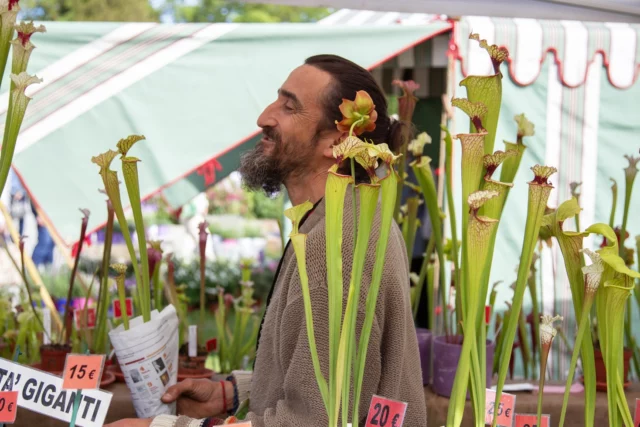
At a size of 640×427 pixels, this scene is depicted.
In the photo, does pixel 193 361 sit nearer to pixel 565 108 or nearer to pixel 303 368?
pixel 303 368

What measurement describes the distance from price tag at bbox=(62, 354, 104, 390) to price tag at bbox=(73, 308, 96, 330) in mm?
925

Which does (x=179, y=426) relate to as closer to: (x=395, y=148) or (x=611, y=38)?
(x=395, y=148)

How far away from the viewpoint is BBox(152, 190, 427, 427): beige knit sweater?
1.23 meters

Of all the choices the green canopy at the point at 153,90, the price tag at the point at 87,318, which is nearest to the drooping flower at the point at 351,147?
the price tag at the point at 87,318

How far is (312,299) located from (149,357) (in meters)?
0.42

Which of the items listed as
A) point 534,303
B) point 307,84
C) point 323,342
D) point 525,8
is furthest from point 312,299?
point 525,8

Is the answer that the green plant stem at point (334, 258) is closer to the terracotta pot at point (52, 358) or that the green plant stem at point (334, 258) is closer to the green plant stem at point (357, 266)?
the green plant stem at point (357, 266)

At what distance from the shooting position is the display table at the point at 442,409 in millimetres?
1823

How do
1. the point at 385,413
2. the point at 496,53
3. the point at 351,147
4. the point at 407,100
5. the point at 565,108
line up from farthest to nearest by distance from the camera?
the point at 565,108 → the point at 407,100 → the point at 385,413 → the point at 496,53 → the point at 351,147

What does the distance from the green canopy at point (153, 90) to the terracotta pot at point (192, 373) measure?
1.34m

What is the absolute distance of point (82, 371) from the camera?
4.02 ft

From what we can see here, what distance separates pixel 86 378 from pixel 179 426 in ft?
0.65

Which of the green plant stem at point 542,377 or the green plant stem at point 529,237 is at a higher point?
the green plant stem at point 529,237

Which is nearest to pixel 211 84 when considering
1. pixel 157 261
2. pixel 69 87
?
pixel 69 87
